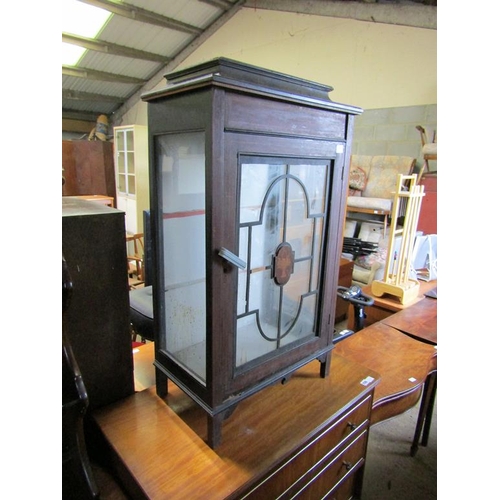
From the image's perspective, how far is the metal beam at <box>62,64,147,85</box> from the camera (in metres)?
5.70

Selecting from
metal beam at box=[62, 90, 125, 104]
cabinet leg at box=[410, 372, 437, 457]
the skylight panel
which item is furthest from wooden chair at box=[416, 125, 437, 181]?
metal beam at box=[62, 90, 125, 104]

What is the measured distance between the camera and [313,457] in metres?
0.97

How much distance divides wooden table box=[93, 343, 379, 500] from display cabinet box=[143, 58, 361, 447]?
7cm

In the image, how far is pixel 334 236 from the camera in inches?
39.5

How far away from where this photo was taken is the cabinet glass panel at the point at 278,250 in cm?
80

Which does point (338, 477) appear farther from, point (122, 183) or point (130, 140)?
point (122, 183)

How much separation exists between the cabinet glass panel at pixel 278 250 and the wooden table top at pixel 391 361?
0.60 m

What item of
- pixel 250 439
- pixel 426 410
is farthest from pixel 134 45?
pixel 250 439

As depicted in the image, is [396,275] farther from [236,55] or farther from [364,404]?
[236,55]

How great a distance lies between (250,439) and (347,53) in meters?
4.47

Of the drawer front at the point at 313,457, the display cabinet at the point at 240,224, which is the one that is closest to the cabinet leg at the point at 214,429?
the display cabinet at the point at 240,224
